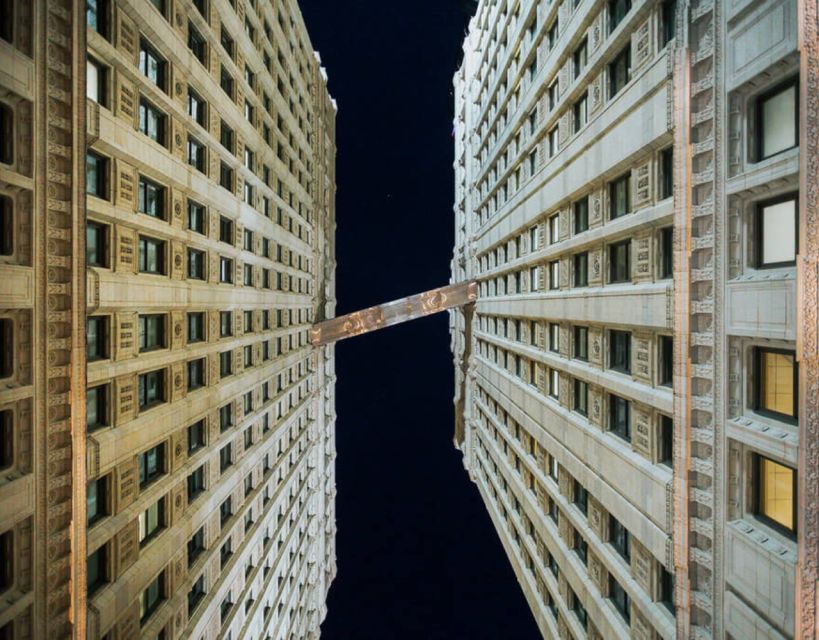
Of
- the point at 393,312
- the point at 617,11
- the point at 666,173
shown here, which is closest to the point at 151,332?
the point at 666,173

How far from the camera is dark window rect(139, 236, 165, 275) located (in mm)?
17125

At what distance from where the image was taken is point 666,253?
14828 mm

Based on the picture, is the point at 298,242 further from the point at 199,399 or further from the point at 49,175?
the point at 49,175

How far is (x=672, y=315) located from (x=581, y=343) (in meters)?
7.63

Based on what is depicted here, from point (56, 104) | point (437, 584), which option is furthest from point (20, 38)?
point (437, 584)

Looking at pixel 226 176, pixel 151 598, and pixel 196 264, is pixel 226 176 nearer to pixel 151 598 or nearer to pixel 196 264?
pixel 196 264

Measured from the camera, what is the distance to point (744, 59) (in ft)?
36.3

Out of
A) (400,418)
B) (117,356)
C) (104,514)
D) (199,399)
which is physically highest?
(117,356)

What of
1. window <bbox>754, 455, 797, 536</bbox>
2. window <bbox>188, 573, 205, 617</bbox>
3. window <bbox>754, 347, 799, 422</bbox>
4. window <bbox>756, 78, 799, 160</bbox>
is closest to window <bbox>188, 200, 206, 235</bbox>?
window <bbox>188, 573, 205, 617</bbox>

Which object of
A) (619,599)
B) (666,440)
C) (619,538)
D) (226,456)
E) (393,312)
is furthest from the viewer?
(393,312)

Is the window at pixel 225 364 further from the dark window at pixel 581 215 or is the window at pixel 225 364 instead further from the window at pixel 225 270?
the dark window at pixel 581 215

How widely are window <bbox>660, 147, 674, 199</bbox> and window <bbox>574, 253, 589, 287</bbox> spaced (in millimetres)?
5860

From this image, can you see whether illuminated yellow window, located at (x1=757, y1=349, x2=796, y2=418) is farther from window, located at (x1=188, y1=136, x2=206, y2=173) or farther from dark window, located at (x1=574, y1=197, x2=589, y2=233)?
window, located at (x1=188, y1=136, x2=206, y2=173)

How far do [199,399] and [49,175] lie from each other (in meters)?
11.0
